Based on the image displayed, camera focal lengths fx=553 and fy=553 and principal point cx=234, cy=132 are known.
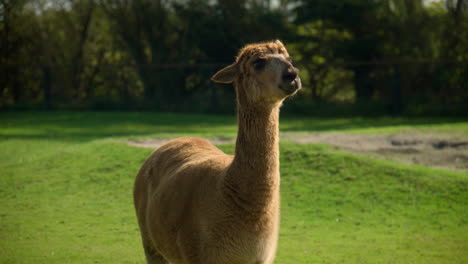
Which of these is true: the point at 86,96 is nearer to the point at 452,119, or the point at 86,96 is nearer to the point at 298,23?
the point at 298,23

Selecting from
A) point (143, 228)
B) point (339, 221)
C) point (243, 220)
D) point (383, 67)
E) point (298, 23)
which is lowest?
point (339, 221)

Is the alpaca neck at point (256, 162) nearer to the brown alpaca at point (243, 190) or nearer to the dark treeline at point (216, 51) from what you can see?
the brown alpaca at point (243, 190)

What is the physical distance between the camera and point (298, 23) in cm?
2805

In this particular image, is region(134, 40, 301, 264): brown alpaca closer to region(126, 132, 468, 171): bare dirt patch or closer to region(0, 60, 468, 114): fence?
region(126, 132, 468, 171): bare dirt patch

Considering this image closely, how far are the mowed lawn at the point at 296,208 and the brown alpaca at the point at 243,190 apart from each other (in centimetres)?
257

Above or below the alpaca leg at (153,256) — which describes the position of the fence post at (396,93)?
above

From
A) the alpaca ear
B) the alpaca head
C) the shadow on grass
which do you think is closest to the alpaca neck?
the alpaca head

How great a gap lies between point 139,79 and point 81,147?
15930mm

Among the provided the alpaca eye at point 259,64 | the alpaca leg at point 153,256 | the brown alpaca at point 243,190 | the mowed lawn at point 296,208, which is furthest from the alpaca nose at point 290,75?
the mowed lawn at point 296,208

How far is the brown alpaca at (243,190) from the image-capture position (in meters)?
4.01

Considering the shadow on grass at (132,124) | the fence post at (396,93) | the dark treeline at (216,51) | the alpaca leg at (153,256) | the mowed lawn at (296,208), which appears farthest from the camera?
the dark treeline at (216,51)

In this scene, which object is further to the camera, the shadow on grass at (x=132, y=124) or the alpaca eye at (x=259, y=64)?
the shadow on grass at (x=132, y=124)

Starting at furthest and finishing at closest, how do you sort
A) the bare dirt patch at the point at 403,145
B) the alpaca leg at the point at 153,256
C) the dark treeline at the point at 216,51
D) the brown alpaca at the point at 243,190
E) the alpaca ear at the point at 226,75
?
the dark treeline at the point at 216,51 < the bare dirt patch at the point at 403,145 < the alpaca leg at the point at 153,256 < the alpaca ear at the point at 226,75 < the brown alpaca at the point at 243,190

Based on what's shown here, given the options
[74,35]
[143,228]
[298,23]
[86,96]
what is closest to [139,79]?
[86,96]
